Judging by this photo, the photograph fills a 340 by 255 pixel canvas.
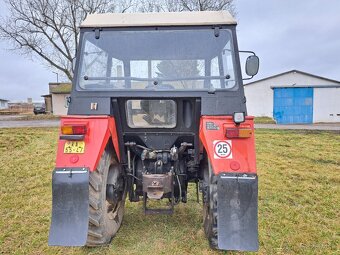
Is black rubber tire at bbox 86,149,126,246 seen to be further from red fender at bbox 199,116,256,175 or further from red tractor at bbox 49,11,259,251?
red fender at bbox 199,116,256,175

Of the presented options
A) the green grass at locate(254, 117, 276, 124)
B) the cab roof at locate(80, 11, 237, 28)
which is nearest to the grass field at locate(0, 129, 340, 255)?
the cab roof at locate(80, 11, 237, 28)

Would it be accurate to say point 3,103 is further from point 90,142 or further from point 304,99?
point 90,142

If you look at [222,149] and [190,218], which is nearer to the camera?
[222,149]

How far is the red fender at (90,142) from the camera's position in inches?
106

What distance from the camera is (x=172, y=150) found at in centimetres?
314

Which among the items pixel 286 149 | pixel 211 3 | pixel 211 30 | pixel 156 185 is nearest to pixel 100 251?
pixel 156 185

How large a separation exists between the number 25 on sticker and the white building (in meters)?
22.0

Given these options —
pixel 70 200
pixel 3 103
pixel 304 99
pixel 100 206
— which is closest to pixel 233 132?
pixel 100 206

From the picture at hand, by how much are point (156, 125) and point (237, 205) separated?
1.11 metres

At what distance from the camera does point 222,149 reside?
271 cm

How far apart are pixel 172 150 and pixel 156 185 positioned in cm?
39

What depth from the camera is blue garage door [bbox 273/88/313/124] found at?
2319 cm

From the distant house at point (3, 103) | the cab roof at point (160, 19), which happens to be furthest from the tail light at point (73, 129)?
the distant house at point (3, 103)

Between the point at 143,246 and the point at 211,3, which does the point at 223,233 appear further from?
the point at 211,3
